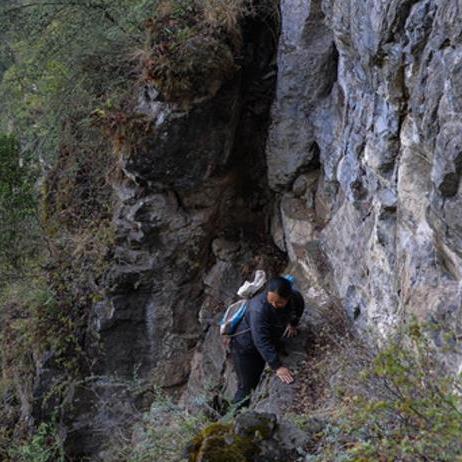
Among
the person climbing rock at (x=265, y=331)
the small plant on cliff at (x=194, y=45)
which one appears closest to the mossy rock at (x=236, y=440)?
the person climbing rock at (x=265, y=331)

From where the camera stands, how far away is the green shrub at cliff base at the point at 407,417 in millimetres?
2699

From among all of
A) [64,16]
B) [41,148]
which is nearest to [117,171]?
[41,148]

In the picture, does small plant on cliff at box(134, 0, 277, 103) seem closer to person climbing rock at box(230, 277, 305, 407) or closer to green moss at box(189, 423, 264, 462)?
person climbing rock at box(230, 277, 305, 407)

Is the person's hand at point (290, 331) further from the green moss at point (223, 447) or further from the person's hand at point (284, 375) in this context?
the green moss at point (223, 447)

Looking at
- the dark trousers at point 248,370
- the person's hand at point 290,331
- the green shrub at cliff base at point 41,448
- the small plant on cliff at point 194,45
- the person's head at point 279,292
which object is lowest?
the green shrub at cliff base at point 41,448

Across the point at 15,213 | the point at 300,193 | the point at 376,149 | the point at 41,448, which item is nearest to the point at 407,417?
the point at 376,149

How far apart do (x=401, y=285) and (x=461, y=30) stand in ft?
6.47

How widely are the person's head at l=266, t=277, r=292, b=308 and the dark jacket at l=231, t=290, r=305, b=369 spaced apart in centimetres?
7

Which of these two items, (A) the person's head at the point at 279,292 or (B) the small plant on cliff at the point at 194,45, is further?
(B) the small plant on cliff at the point at 194,45

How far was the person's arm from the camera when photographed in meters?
5.78

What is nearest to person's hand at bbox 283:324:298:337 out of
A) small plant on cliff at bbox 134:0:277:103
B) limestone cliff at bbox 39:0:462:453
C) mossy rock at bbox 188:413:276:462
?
limestone cliff at bbox 39:0:462:453

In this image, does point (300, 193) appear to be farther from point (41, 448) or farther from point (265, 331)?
point (41, 448)

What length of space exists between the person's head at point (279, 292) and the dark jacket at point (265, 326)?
7 centimetres

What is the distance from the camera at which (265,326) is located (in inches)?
229
